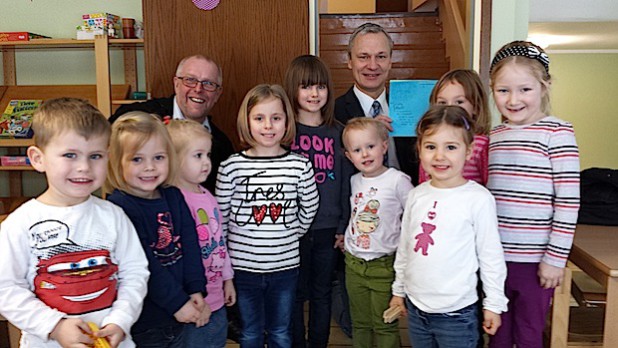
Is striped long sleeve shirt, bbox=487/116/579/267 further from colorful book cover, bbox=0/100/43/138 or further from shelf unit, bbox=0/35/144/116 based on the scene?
colorful book cover, bbox=0/100/43/138

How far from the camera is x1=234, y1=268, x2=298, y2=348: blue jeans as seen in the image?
77.9 inches

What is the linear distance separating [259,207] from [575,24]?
11.4 ft

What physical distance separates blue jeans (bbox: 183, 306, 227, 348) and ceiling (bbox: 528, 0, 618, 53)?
9.94 ft

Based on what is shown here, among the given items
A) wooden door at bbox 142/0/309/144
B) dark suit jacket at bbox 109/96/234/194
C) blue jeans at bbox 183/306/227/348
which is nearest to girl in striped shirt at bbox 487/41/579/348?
blue jeans at bbox 183/306/227/348

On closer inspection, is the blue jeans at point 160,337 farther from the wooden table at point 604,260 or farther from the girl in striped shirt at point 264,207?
the wooden table at point 604,260

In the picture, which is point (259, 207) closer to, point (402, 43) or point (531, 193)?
point (531, 193)

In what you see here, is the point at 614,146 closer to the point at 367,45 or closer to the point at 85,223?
the point at 367,45

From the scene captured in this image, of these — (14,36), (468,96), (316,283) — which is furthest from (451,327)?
(14,36)

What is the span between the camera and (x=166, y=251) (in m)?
1.60

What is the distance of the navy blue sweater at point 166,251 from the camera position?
61.0 inches

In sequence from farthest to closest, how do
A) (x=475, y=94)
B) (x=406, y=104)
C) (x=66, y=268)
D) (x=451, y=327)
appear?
(x=406, y=104) → (x=475, y=94) → (x=451, y=327) → (x=66, y=268)

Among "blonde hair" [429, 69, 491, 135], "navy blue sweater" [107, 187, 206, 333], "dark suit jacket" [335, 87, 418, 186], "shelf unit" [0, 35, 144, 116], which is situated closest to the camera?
"navy blue sweater" [107, 187, 206, 333]

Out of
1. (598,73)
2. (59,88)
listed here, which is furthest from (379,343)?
(598,73)

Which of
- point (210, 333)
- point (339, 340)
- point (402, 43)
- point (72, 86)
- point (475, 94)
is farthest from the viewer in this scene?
point (402, 43)
